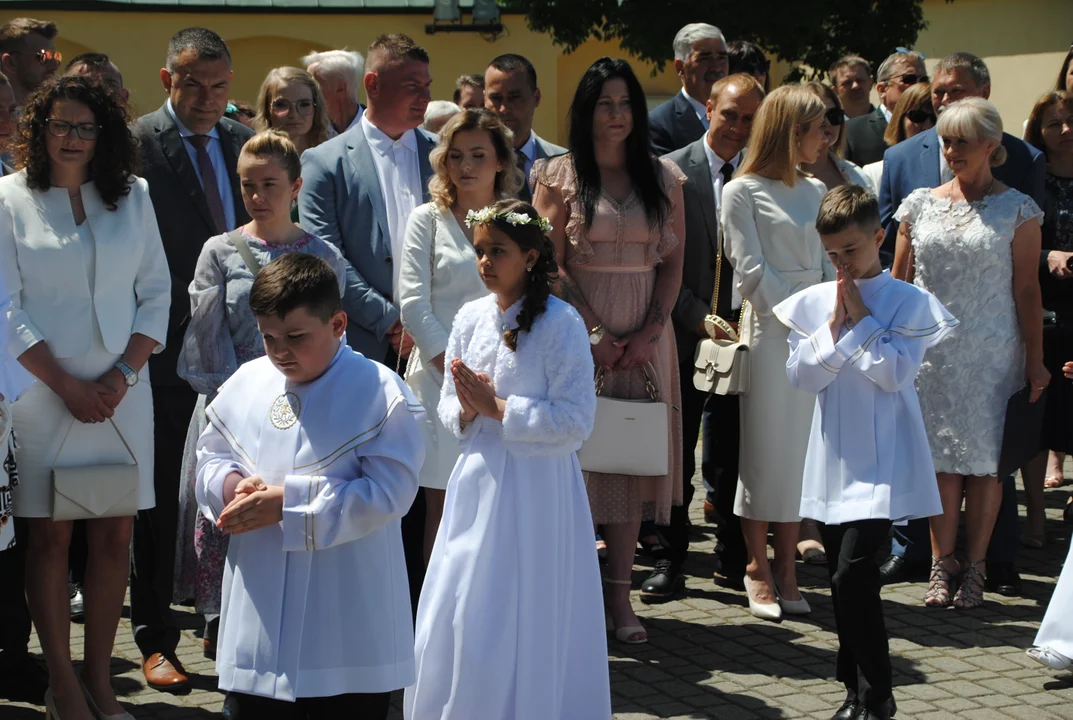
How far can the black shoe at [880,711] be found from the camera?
5223mm

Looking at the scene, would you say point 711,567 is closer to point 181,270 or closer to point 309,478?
point 181,270

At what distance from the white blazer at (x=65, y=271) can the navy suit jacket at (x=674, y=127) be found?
12.5 ft

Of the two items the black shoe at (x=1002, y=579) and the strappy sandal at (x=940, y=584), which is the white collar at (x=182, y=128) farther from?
the black shoe at (x=1002, y=579)

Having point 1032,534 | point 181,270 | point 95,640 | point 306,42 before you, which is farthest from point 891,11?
point 95,640

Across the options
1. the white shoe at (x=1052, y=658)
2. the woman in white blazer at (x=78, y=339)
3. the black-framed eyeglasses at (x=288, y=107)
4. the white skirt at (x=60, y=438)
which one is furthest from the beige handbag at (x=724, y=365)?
the white skirt at (x=60, y=438)

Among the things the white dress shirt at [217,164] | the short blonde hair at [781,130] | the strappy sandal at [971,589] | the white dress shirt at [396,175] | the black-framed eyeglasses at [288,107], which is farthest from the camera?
the black-framed eyeglasses at [288,107]

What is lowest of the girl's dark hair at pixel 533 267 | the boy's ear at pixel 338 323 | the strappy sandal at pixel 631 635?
the strappy sandal at pixel 631 635

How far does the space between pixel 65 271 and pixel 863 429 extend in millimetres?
2969

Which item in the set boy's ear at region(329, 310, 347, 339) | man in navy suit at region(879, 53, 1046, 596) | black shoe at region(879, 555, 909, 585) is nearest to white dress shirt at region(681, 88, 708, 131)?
man in navy suit at region(879, 53, 1046, 596)

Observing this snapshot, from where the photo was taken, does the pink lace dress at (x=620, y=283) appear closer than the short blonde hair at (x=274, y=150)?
No

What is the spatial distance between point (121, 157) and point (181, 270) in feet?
3.40

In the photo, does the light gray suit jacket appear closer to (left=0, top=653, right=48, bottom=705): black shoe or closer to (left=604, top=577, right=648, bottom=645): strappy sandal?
(left=604, top=577, right=648, bottom=645): strappy sandal

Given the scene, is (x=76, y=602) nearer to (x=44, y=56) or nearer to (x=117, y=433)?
(x=117, y=433)

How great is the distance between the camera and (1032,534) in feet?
27.3
